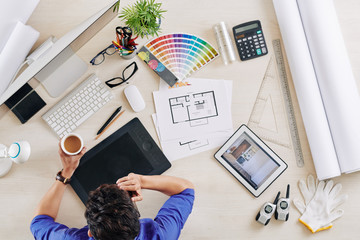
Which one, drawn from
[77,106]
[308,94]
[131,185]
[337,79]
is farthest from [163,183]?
[337,79]

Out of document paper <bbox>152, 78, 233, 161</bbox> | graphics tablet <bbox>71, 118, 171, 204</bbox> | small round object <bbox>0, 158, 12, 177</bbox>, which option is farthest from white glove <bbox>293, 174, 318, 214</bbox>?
small round object <bbox>0, 158, 12, 177</bbox>

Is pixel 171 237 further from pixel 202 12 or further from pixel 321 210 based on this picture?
pixel 202 12

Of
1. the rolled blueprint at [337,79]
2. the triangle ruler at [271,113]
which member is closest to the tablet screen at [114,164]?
the triangle ruler at [271,113]

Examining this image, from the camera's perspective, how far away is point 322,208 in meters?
1.32

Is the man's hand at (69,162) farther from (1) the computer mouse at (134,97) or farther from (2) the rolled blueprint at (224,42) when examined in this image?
(2) the rolled blueprint at (224,42)

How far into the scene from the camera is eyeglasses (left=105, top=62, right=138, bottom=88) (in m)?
1.30

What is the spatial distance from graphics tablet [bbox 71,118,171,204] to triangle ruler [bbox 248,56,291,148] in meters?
0.40

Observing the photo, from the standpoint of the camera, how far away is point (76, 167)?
1241 mm

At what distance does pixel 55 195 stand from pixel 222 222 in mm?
641

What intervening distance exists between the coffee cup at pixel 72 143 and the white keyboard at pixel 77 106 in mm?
91

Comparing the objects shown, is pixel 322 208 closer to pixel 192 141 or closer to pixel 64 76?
pixel 192 141

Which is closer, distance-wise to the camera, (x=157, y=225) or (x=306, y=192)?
(x=157, y=225)

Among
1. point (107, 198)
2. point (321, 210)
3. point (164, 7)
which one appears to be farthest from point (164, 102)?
point (321, 210)

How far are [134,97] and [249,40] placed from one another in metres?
0.52
